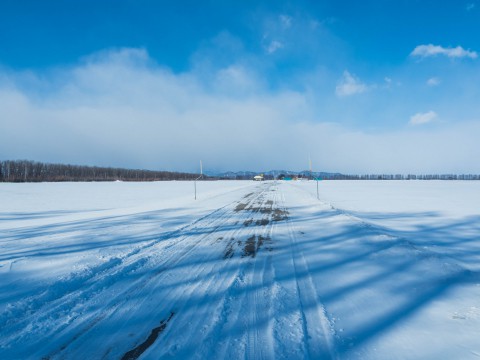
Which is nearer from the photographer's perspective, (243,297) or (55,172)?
(243,297)

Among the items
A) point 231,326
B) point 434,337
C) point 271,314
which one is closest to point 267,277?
point 271,314

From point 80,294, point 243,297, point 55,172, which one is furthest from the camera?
point 55,172

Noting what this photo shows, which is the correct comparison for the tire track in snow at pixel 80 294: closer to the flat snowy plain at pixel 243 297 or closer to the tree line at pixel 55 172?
the flat snowy plain at pixel 243 297

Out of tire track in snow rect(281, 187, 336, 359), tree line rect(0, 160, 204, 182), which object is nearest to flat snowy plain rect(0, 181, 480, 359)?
tire track in snow rect(281, 187, 336, 359)

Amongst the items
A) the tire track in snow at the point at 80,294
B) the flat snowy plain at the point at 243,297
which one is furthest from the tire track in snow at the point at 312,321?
the tire track in snow at the point at 80,294

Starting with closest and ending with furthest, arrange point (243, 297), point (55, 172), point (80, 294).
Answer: point (243, 297)
point (80, 294)
point (55, 172)

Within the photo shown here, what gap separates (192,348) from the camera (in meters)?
2.24

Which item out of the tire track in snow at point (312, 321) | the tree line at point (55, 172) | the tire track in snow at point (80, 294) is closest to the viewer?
the tire track in snow at point (312, 321)

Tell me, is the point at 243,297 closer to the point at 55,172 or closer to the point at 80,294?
the point at 80,294

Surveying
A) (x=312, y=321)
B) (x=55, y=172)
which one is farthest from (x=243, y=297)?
(x=55, y=172)

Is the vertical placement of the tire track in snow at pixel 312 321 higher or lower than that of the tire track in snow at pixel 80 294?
higher

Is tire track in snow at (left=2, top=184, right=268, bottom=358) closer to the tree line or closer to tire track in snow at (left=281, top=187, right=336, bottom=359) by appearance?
tire track in snow at (left=281, top=187, right=336, bottom=359)

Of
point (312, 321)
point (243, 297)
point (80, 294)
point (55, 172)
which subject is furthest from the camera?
point (55, 172)

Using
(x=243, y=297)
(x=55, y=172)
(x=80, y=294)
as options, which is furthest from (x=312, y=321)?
(x=55, y=172)
